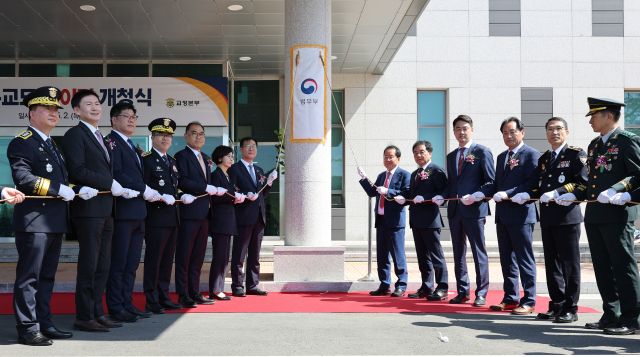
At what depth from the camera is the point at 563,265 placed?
14.7ft

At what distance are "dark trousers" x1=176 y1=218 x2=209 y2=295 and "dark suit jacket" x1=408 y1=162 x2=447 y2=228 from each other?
7.20 ft

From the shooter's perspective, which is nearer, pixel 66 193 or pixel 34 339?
pixel 34 339

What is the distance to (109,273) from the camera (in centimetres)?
441

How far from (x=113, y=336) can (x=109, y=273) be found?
765mm

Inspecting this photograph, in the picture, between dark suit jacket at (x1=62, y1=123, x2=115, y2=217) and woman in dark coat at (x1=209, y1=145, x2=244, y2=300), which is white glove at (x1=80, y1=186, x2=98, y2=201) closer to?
dark suit jacket at (x1=62, y1=123, x2=115, y2=217)

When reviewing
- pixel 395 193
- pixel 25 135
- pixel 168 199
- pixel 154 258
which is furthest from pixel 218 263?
pixel 25 135

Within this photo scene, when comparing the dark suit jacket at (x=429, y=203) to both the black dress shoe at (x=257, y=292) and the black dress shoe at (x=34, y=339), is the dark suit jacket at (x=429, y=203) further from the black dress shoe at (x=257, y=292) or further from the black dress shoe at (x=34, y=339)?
the black dress shoe at (x=34, y=339)

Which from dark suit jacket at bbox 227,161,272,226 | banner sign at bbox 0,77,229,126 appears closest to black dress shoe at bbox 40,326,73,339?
dark suit jacket at bbox 227,161,272,226

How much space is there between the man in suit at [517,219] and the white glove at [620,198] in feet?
3.09

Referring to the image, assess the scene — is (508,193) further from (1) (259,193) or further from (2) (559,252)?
(1) (259,193)

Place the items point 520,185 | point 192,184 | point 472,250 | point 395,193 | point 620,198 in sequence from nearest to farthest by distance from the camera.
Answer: point 620,198 → point 520,185 → point 192,184 → point 472,250 → point 395,193

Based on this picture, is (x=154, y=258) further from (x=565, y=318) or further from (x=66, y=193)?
(x=565, y=318)

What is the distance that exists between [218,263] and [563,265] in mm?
3212

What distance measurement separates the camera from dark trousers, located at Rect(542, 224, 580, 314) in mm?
4406
